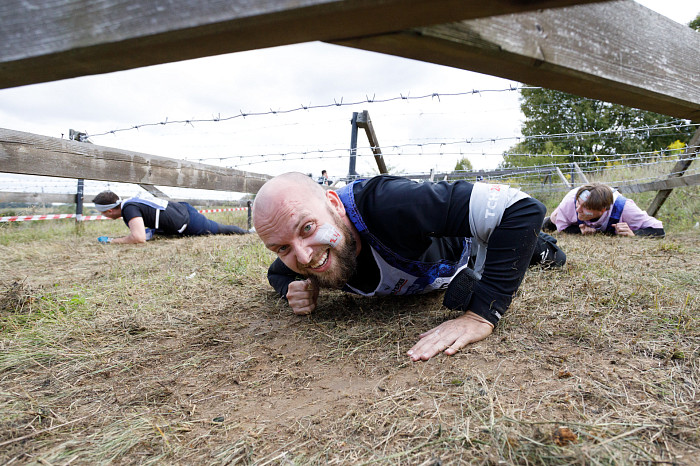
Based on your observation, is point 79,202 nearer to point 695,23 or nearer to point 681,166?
point 681,166

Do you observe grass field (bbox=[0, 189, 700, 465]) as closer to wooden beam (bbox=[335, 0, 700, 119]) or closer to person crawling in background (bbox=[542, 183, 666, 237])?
wooden beam (bbox=[335, 0, 700, 119])

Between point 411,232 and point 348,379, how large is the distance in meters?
0.80

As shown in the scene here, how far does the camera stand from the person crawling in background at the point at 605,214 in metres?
4.98

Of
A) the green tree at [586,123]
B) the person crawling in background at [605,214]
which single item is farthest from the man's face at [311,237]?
the green tree at [586,123]

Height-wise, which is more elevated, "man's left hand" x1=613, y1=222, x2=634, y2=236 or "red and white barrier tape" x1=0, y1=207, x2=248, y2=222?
"man's left hand" x1=613, y1=222, x2=634, y2=236

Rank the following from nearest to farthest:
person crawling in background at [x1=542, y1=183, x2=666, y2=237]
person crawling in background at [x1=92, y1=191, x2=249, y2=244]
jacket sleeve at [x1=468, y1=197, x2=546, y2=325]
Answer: jacket sleeve at [x1=468, y1=197, x2=546, y2=325] < person crawling in background at [x1=542, y1=183, x2=666, y2=237] < person crawling in background at [x1=92, y1=191, x2=249, y2=244]

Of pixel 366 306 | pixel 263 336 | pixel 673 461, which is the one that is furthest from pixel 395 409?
pixel 366 306

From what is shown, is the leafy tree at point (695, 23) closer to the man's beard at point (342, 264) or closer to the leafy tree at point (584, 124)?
the leafy tree at point (584, 124)

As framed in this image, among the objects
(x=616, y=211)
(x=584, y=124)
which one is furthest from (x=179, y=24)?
(x=584, y=124)

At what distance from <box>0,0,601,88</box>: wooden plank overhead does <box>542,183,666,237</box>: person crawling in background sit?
5.06 m

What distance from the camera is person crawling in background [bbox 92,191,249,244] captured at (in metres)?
5.77

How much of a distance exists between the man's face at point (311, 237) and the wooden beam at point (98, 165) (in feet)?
7.97

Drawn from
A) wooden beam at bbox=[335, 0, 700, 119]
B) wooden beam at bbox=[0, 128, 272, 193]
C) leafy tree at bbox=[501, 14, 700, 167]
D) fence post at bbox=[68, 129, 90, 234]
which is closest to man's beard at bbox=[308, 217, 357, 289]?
wooden beam at bbox=[335, 0, 700, 119]

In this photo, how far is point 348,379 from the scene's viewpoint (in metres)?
1.68
